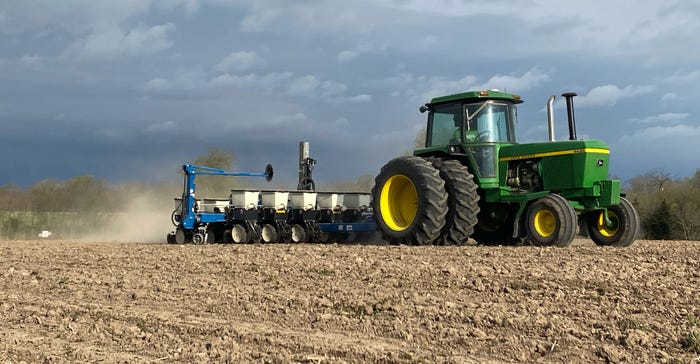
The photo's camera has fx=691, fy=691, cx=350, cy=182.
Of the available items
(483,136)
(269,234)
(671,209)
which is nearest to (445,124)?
(483,136)

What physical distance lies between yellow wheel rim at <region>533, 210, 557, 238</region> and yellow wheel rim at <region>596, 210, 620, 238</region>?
1537 mm

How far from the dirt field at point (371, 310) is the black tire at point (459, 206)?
1570 millimetres

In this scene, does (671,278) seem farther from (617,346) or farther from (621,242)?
(621,242)

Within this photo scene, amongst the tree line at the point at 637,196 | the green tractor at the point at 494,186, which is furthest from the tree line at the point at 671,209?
the green tractor at the point at 494,186

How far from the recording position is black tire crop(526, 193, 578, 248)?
375 inches

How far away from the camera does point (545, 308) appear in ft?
17.7

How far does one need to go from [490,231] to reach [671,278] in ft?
17.4

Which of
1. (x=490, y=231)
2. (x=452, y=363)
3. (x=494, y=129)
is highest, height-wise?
(x=494, y=129)

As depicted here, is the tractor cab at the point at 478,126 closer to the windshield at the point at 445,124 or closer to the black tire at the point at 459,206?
the windshield at the point at 445,124

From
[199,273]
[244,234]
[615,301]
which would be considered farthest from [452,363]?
[244,234]

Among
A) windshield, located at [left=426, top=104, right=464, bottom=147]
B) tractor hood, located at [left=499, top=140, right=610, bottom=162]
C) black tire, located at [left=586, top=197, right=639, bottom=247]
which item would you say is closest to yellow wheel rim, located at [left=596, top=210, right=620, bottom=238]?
black tire, located at [left=586, top=197, right=639, bottom=247]

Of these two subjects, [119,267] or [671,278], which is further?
[119,267]

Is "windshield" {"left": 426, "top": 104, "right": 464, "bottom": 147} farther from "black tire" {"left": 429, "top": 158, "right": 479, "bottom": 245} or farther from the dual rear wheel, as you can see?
"black tire" {"left": 429, "top": 158, "right": 479, "bottom": 245}

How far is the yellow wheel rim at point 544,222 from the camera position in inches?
390
